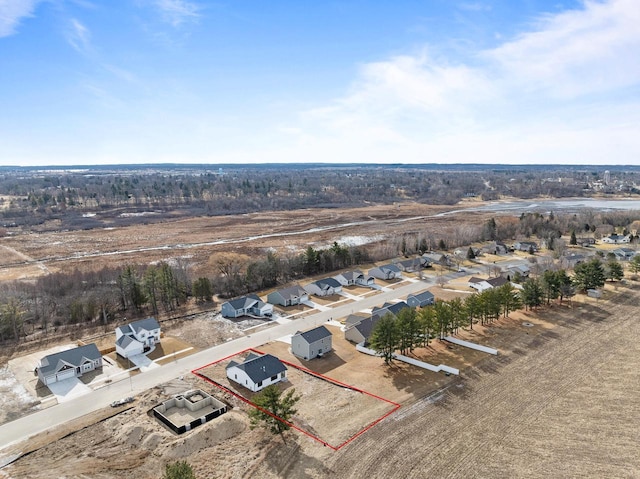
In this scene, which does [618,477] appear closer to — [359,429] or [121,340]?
[359,429]

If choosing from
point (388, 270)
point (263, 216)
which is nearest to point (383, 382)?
point (388, 270)

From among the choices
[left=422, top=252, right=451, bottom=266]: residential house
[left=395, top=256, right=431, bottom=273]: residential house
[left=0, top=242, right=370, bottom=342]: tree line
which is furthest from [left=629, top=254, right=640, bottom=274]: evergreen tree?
[left=0, top=242, right=370, bottom=342]: tree line

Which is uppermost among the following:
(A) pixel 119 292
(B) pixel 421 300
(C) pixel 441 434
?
(A) pixel 119 292

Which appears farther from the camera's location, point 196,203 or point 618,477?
point 196,203

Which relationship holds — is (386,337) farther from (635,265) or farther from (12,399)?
(635,265)

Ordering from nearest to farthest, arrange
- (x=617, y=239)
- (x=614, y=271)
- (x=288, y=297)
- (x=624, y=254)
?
(x=288, y=297) → (x=614, y=271) → (x=624, y=254) → (x=617, y=239)

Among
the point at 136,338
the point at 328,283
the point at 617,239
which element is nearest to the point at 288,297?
the point at 328,283

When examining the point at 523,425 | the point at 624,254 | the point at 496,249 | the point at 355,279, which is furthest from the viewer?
the point at 496,249
